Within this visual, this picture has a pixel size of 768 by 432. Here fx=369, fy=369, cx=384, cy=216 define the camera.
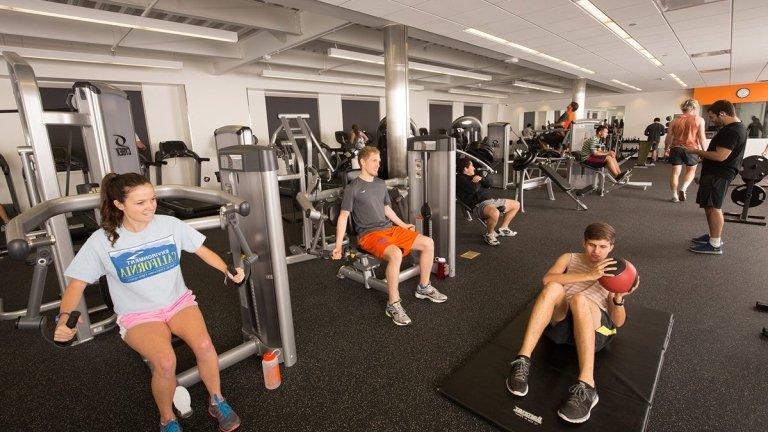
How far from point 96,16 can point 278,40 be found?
239cm

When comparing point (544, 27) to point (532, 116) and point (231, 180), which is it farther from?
point (532, 116)

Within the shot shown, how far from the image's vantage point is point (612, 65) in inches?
322

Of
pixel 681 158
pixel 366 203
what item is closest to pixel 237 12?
pixel 366 203

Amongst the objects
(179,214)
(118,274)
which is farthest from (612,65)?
(118,274)

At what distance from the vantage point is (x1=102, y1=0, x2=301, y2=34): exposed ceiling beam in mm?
4422

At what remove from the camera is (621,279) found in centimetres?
158

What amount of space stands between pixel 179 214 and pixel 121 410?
440 cm

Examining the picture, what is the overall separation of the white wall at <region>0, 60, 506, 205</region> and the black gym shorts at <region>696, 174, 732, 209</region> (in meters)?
8.01

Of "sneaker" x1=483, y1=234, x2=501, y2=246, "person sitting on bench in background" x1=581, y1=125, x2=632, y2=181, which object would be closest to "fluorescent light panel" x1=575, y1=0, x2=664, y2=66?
"person sitting on bench in background" x1=581, y1=125, x2=632, y2=181

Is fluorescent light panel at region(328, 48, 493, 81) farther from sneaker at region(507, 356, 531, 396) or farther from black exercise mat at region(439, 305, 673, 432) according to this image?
sneaker at region(507, 356, 531, 396)

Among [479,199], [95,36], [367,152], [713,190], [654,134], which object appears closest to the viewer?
[367,152]

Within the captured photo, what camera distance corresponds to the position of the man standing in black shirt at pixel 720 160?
3035mm

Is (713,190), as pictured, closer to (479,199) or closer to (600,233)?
(479,199)

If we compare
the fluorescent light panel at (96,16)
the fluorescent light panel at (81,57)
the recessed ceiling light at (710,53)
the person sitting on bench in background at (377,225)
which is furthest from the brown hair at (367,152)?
the recessed ceiling light at (710,53)
